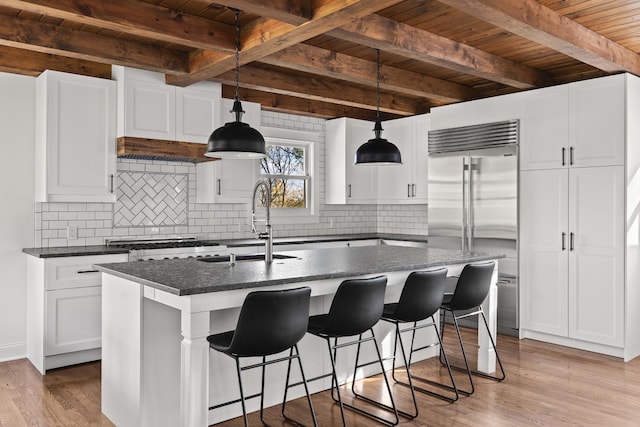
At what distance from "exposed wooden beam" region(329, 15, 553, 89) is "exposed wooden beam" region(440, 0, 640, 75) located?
71cm

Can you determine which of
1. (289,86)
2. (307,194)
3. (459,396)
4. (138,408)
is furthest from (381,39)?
(307,194)

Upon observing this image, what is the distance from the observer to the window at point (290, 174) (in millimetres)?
6473

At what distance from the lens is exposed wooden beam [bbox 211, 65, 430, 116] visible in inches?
198

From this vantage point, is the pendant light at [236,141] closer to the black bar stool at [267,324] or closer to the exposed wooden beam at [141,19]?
the exposed wooden beam at [141,19]

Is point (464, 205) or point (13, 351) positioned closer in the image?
point (13, 351)

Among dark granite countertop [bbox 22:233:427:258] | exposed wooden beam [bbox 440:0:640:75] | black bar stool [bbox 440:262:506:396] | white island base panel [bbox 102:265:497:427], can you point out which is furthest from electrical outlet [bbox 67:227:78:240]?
exposed wooden beam [bbox 440:0:640:75]

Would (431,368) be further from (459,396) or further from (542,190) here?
(542,190)

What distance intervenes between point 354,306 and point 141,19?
2328 millimetres

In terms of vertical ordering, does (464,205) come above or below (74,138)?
below

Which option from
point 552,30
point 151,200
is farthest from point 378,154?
point 151,200

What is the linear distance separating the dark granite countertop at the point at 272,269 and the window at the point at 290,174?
2.38 meters

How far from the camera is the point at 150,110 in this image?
483 centimetres

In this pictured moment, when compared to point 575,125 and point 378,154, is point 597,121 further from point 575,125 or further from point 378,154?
point 378,154

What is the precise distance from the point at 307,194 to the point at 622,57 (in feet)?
12.4
